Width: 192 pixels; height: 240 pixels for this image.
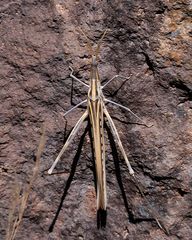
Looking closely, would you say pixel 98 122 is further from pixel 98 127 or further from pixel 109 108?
pixel 109 108

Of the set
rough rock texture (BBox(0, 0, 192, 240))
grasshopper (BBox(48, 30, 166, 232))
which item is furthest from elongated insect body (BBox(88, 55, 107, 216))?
rough rock texture (BBox(0, 0, 192, 240))

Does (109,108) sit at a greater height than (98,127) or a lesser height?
greater

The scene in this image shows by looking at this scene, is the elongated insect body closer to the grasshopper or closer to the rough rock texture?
the grasshopper

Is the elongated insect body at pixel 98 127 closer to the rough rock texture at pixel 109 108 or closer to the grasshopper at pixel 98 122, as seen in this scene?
the grasshopper at pixel 98 122

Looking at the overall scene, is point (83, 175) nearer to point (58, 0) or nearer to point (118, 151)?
point (118, 151)

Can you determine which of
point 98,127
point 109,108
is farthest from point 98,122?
point 109,108
